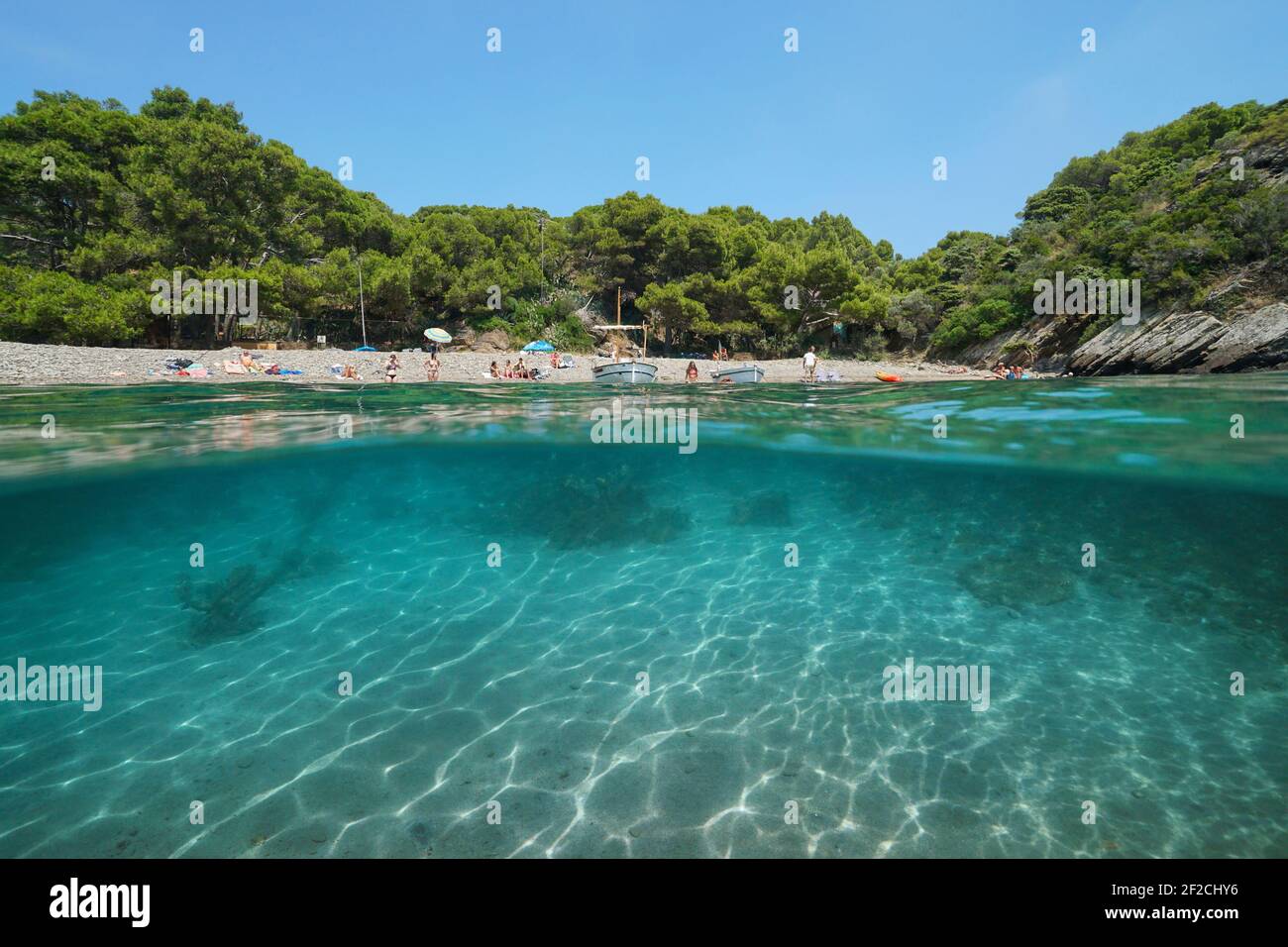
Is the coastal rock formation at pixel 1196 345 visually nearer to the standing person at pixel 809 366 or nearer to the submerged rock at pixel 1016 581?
the standing person at pixel 809 366

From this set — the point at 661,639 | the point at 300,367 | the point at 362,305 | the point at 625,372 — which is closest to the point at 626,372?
the point at 625,372

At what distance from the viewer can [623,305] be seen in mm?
57750

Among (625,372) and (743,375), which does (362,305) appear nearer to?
(625,372)

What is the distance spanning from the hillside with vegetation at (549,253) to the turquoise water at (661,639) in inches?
641

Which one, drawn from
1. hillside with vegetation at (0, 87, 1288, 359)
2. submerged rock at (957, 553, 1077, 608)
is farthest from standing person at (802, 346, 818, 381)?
submerged rock at (957, 553, 1077, 608)

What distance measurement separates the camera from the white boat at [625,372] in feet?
89.5

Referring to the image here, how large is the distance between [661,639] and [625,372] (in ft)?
67.5

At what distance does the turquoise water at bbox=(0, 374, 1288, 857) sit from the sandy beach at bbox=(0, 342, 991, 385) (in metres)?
5.58

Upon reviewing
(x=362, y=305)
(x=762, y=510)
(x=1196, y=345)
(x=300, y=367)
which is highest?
(x=362, y=305)

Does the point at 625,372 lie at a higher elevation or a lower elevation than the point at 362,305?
lower

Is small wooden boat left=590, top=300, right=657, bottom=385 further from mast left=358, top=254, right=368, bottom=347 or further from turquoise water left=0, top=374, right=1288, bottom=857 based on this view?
mast left=358, top=254, right=368, bottom=347

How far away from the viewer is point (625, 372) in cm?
2739

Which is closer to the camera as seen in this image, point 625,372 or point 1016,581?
point 1016,581
